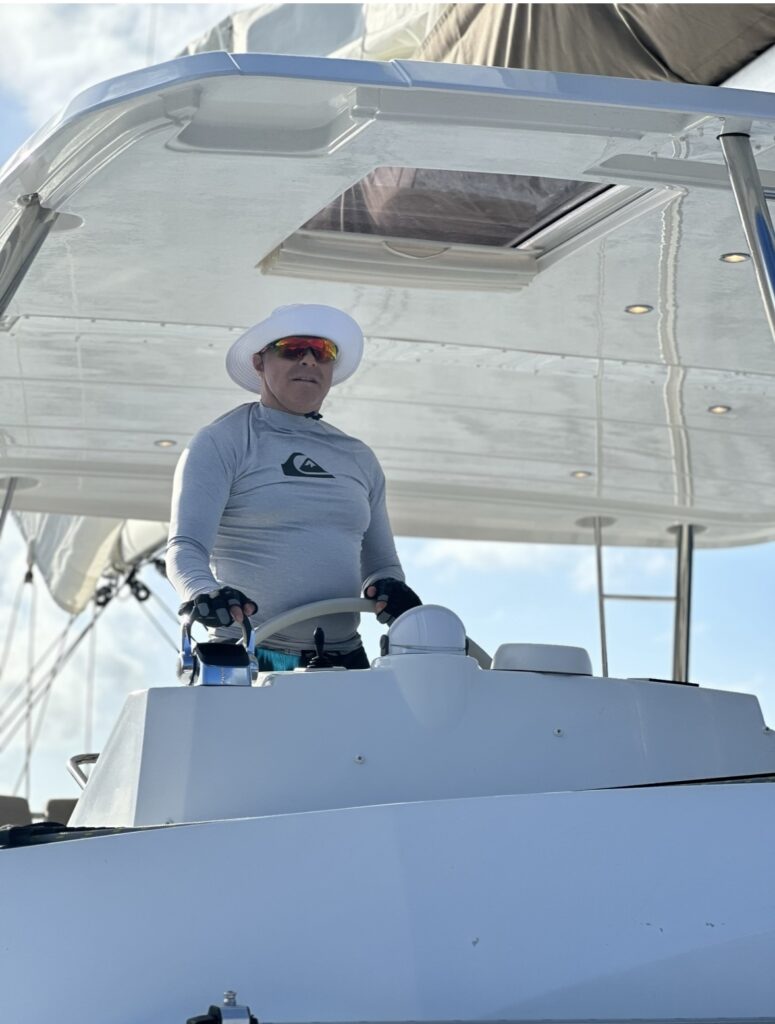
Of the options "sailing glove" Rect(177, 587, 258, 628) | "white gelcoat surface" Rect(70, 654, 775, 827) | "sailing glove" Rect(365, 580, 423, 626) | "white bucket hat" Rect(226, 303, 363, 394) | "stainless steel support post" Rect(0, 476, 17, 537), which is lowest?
"white gelcoat surface" Rect(70, 654, 775, 827)

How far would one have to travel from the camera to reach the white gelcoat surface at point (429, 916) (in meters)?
2.20

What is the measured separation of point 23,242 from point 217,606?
39.4 inches

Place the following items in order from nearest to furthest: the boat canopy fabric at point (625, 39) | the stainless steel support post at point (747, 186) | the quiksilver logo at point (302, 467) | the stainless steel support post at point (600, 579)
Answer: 1. the stainless steel support post at point (747, 186)
2. the quiksilver logo at point (302, 467)
3. the boat canopy fabric at point (625, 39)
4. the stainless steel support post at point (600, 579)

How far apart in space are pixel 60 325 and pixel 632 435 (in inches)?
89.1

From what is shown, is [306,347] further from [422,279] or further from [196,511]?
[422,279]

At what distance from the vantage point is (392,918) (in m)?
2.23

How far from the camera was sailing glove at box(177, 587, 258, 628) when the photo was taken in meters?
2.95

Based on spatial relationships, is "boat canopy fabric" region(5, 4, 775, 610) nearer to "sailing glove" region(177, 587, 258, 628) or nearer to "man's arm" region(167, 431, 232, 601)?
"man's arm" region(167, 431, 232, 601)

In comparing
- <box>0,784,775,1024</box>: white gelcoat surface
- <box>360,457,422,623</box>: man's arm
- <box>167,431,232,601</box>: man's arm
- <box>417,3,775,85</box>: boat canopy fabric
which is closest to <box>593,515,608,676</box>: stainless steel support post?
<box>417,3,775,85</box>: boat canopy fabric

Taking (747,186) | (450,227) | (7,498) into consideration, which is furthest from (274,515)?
(7,498)

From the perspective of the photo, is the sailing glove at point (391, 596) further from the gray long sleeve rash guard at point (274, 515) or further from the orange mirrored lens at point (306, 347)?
the orange mirrored lens at point (306, 347)

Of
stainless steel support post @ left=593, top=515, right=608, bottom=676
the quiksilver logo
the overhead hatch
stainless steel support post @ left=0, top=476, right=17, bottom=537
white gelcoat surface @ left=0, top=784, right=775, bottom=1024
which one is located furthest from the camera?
stainless steel support post @ left=593, top=515, right=608, bottom=676

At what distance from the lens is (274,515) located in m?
3.40

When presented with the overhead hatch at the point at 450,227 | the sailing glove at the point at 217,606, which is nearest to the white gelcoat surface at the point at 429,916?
the sailing glove at the point at 217,606
